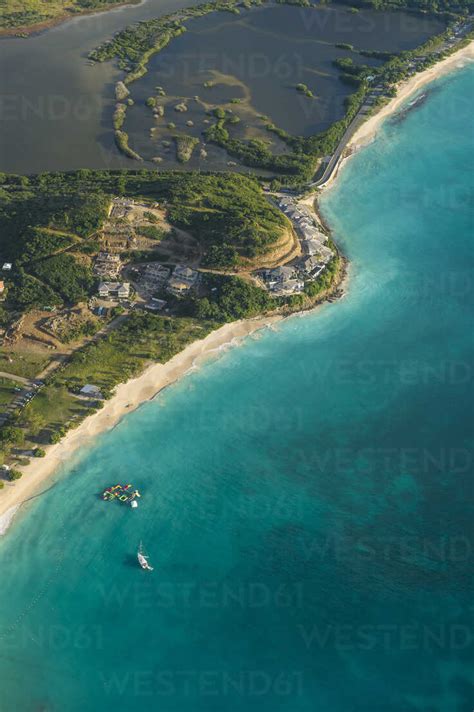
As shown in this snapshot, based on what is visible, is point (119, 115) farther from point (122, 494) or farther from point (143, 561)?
point (143, 561)

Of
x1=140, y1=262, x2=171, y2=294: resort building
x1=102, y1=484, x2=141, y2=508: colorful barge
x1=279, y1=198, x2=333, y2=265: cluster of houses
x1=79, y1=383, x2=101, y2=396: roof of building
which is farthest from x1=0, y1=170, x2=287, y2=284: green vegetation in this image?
x1=102, y1=484, x2=141, y2=508: colorful barge

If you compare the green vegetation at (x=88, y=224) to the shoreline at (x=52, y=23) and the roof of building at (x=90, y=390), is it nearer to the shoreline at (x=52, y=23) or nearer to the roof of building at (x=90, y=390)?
the roof of building at (x=90, y=390)

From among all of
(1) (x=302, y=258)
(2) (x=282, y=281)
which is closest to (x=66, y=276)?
(2) (x=282, y=281)

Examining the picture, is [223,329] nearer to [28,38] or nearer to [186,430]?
[186,430]

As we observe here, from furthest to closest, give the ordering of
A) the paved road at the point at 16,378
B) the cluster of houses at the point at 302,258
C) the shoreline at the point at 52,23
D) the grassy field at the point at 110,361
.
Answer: the shoreline at the point at 52,23 < the cluster of houses at the point at 302,258 < the paved road at the point at 16,378 < the grassy field at the point at 110,361

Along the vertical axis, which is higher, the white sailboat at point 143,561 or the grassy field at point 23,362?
the grassy field at point 23,362

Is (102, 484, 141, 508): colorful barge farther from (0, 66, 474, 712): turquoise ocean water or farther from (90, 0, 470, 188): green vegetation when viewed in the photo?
(90, 0, 470, 188): green vegetation

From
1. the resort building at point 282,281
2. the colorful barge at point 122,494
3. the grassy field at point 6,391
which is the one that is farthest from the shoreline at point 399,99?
the colorful barge at point 122,494
